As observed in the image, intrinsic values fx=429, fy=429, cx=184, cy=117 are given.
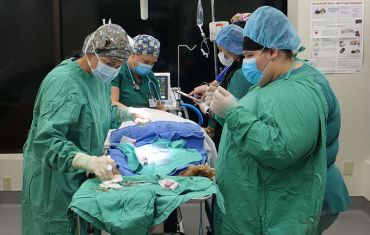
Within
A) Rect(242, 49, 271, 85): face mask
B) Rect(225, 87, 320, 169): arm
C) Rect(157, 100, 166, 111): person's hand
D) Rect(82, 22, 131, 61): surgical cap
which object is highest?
Rect(82, 22, 131, 61): surgical cap

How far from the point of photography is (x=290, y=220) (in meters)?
1.51

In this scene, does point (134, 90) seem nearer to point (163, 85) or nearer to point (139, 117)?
point (163, 85)

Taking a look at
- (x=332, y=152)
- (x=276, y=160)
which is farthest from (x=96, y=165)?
(x=332, y=152)

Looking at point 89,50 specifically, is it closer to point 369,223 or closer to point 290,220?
point 290,220

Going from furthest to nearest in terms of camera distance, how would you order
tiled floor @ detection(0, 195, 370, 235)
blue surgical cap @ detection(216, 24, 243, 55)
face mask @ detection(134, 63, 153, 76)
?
1. tiled floor @ detection(0, 195, 370, 235)
2. face mask @ detection(134, 63, 153, 76)
3. blue surgical cap @ detection(216, 24, 243, 55)

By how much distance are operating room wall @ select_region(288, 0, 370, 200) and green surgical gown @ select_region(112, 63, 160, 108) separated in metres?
1.21

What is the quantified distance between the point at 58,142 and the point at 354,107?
2.59 metres

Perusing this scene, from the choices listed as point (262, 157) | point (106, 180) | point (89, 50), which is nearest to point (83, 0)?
point (89, 50)

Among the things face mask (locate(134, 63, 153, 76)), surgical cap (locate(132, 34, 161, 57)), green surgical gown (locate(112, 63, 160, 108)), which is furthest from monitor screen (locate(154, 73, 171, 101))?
surgical cap (locate(132, 34, 161, 57))

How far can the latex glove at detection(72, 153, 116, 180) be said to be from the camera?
59.9 inches

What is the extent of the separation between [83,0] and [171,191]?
9.12ft

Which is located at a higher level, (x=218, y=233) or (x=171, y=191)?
(x=171, y=191)

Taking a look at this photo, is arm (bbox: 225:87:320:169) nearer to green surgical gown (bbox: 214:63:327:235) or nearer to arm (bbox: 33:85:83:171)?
green surgical gown (bbox: 214:63:327:235)

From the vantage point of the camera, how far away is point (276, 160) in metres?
1.39
